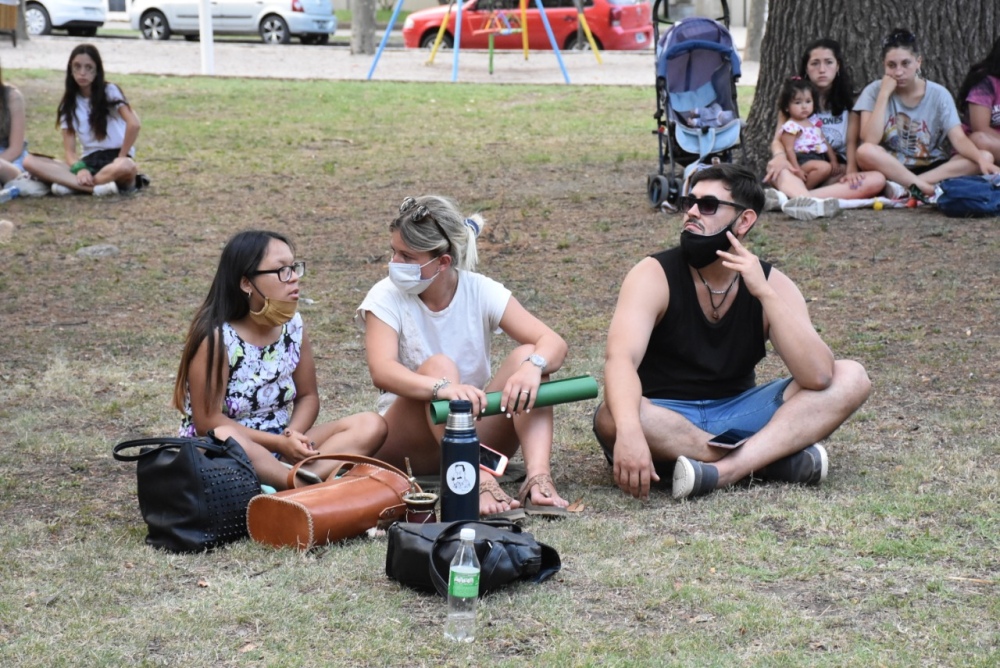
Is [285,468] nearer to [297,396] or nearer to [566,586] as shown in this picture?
[297,396]

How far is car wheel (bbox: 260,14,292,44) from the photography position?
26.3m

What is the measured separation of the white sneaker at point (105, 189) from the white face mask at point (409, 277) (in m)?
6.18

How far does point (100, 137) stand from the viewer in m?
9.88

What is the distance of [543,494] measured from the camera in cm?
416

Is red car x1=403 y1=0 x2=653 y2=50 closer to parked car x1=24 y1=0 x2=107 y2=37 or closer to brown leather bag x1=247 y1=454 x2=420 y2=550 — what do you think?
parked car x1=24 y1=0 x2=107 y2=37

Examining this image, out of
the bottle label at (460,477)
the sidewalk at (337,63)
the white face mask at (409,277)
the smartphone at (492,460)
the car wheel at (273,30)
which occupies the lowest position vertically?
the smartphone at (492,460)

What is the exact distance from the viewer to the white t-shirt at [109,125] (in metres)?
9.90

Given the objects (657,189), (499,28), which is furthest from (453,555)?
(499,28)

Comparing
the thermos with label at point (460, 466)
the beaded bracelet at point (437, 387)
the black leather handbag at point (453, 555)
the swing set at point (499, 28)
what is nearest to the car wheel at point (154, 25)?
the swing set at point (499, 28)

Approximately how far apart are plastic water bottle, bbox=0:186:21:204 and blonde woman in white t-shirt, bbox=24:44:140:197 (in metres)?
0.18

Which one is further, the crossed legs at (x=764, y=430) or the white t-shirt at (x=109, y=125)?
the white t-shirt at (x=109, y=125)

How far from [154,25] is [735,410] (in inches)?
958

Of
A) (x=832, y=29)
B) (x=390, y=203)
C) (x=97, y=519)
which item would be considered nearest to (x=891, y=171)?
(x=832, y=29)

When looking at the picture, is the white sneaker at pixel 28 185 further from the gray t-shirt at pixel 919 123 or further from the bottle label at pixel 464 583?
the bottle label at pixel 464 583
